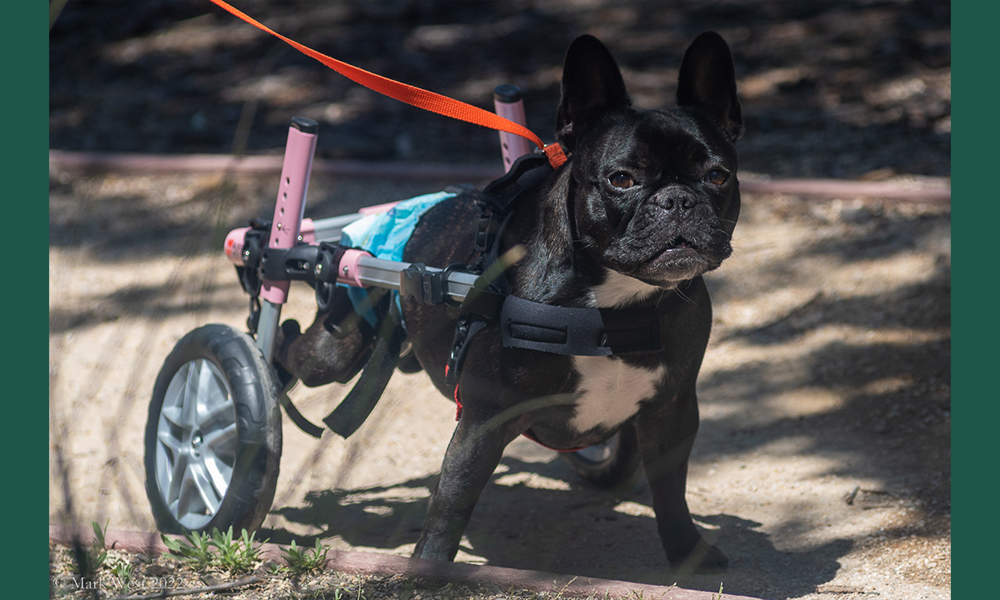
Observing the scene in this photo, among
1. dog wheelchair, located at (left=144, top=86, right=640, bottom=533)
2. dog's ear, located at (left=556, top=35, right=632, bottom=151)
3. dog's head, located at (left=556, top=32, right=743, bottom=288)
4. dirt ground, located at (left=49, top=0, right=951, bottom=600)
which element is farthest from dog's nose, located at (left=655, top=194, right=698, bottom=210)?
dirt ground, located at (left=49, top=0, right=951, bottom=600)

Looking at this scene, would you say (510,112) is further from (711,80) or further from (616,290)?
(616,290)

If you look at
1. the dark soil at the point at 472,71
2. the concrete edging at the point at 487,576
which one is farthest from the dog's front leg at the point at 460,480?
the dark soil at the point at 472,71

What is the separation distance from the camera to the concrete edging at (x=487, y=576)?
252 centimetres

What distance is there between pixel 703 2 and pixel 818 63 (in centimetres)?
189

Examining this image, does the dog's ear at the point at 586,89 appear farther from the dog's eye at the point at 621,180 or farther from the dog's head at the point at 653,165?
the dog's eye at the point at 621,180

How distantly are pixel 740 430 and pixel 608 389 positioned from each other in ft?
5.87

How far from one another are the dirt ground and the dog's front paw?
0.06 metres

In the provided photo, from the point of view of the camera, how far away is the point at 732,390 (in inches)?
185

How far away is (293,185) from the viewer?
10.7ft

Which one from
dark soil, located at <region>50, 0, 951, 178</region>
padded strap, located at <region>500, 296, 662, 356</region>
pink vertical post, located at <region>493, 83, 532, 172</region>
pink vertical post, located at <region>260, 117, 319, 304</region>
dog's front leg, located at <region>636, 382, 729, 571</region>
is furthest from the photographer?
dark soil, located at <region>50, 0, 951, 178</region>

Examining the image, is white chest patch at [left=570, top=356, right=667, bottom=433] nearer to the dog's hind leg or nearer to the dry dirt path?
the dry dirt path

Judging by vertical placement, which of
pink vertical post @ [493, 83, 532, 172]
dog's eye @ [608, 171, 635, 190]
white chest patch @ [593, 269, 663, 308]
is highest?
pink vertical post @ [493, 83, 532, 172]

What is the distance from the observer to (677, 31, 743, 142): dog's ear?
264 centimetres

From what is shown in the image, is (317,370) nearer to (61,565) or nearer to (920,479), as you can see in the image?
(61,565)
